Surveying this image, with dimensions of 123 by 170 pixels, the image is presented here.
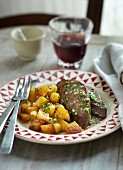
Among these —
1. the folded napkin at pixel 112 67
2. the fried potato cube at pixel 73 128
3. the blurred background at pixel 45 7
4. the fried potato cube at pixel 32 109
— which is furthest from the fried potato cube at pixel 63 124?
the blurred background at pixel 45 7

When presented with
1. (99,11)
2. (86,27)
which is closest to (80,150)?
(86,27)

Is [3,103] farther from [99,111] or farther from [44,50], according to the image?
[44,50]

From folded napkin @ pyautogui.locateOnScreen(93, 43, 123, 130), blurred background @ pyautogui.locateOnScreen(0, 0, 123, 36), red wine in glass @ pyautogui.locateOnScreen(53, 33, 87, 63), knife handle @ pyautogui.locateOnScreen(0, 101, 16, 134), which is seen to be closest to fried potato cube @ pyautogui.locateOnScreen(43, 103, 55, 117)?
→ knife handle @ pyautogui.locateOnScreen(0, 101, 16, 134)

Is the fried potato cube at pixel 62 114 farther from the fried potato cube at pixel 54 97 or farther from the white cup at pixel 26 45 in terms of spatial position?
the white cup at pixel 26 45

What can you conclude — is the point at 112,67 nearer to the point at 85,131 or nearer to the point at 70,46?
the point at 70,46

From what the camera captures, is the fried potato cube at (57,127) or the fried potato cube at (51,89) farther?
the fried potato cube at (51,89)

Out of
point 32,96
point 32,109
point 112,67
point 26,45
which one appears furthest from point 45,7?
point 32,109

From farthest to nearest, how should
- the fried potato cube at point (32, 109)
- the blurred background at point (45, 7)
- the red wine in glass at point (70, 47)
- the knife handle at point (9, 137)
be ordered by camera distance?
the blurred background at point (45, 7)
the red wine in glass at point (70, 47)
the fried potato cube at point (32, 109)
the knife handle at point (9, 137)
